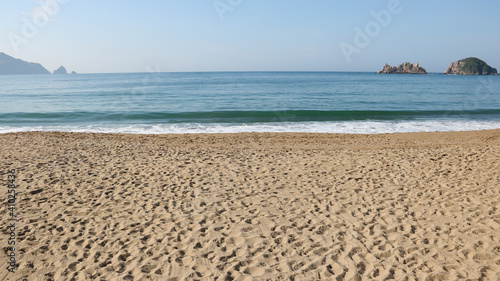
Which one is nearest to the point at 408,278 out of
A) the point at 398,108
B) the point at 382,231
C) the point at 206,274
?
the point at 382,231

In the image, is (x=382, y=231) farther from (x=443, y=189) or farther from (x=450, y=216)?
(x=443, y=189)

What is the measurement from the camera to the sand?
16.5ft

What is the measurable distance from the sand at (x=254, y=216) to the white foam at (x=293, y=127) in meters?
8.27

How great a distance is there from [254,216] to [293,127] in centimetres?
1469

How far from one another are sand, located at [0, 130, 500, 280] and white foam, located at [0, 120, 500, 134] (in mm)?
8274

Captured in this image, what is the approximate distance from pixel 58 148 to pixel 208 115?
1455 centimetres

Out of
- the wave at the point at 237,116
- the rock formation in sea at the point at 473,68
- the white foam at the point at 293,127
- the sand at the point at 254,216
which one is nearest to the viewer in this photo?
the sand at the point at 254,216

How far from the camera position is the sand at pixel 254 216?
16.5 ft

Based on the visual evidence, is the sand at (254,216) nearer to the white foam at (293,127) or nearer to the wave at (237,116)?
the white foam at (293,127)

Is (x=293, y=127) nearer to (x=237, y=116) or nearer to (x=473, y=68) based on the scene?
(x=237, y=116)

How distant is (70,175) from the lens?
8.98m

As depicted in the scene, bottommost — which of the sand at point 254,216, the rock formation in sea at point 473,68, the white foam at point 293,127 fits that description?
the white foam at point 293,127

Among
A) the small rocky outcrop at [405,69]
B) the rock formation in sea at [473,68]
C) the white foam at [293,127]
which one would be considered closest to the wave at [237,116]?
the white foam at [293,127]

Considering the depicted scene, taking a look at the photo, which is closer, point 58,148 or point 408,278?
point 408,278
